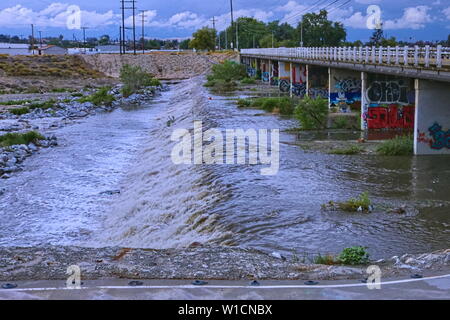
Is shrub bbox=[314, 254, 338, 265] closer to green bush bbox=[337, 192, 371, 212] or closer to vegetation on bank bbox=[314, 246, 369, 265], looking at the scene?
vegetation on bank bbox=[314, 246, 369, 265]

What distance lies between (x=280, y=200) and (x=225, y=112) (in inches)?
1017

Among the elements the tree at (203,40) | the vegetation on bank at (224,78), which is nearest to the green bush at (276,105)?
the vegetation on bank at (224,78)

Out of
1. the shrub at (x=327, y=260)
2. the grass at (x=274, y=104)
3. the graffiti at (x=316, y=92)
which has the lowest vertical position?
the shrub at (x=327, y=260)

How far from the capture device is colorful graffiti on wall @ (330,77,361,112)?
144ft

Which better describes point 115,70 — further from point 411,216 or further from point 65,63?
point 411,216

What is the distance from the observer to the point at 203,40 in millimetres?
146625

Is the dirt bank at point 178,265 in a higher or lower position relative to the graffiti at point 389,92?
lower

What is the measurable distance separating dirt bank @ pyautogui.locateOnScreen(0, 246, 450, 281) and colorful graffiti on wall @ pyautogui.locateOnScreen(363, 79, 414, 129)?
2293cm

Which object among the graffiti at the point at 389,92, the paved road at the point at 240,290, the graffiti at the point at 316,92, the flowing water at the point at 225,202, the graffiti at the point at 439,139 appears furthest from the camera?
the graffiti at the point at 316,92

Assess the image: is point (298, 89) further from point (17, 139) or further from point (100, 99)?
point (17, 139)

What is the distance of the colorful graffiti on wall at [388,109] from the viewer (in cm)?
3341

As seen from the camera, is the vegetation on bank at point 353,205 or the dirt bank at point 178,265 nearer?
the dirt bank at point 178,265

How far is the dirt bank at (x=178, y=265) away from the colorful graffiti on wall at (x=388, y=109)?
2293cm

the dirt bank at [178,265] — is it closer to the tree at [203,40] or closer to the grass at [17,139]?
the grass at [17,139]
